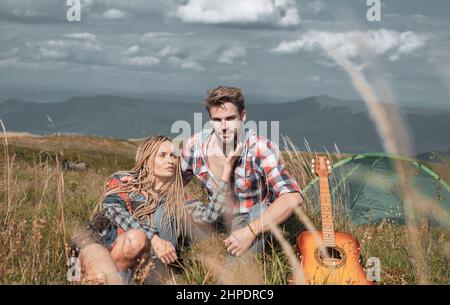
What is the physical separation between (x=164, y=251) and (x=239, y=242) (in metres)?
0.65

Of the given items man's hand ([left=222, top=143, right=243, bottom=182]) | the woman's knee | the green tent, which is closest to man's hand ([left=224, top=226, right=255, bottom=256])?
man's hand ([left=222, top=143, right=243, bottom=182])

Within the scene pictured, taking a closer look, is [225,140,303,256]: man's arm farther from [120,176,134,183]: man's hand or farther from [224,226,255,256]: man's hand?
[120,176,134,183]: man's hand

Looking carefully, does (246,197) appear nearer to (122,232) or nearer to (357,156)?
(122,232)

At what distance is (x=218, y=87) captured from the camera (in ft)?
17.7

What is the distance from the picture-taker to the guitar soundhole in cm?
502

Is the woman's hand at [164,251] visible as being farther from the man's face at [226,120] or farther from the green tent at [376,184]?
the green tent at [376,184]

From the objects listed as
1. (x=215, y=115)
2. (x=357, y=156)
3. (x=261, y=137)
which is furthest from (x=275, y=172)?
(x=357, y=156)

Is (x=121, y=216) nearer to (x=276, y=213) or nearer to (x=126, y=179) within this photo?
(x=126, y=179)

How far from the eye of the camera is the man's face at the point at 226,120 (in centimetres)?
532

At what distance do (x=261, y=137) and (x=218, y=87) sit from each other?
2.09 ft

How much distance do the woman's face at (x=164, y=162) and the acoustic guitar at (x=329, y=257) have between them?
1.35 meters

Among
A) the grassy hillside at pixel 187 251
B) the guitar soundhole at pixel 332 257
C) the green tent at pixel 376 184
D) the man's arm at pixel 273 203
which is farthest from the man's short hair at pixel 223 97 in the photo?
the green tent at pixel 376 184

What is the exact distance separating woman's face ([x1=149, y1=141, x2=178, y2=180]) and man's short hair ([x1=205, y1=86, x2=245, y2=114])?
544 millimetres

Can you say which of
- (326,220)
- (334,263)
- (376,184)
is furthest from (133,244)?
(376,184)
